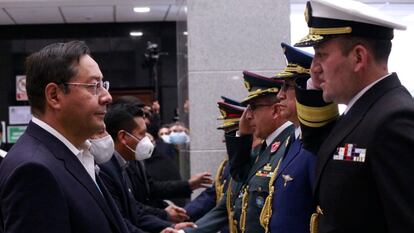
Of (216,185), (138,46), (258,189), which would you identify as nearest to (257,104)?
(258,189)

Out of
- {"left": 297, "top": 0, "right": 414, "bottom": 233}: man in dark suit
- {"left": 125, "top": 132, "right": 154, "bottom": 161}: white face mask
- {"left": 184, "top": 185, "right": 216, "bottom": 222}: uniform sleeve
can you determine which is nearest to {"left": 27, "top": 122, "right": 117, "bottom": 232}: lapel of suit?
{"left": 297, "top": 0, "right": 414, "bottom": 233}: man in dark suit

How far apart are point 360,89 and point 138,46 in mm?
9607

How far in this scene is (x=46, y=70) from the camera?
74.0 inches

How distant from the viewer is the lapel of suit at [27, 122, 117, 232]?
1.80 m

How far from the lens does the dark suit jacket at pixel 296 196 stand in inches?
94.7

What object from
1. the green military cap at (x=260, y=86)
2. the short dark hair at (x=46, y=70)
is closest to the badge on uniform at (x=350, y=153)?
the short dark hair at (x=46, y=70)

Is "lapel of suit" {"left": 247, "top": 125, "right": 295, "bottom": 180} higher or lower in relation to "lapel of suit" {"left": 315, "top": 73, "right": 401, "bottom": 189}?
lower

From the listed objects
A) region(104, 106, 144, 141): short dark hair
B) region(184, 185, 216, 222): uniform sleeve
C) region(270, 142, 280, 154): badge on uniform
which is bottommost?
region(184, 185, 216, 222): uniform sleeve

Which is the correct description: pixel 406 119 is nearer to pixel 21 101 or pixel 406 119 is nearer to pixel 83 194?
pixel 83 194

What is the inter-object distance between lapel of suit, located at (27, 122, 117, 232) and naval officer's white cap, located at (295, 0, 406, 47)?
80cm

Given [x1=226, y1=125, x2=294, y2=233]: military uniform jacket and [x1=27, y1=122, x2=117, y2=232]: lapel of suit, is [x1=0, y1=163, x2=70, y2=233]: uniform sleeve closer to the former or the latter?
[x1=27, y1=122, x2=117, y2=232]: lapel of suit

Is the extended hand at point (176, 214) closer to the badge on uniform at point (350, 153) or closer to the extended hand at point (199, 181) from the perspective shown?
the extended hand at point (199, 181)

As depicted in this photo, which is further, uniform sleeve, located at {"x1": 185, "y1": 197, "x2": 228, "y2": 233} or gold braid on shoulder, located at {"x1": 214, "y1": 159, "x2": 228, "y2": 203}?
gold braid on shoulder, located at {"x1": 214, "y1": 159, "x2": 228, "y2": 203}

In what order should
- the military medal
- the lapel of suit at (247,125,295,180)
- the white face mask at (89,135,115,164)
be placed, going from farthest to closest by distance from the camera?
1. the lapel of suit at (247,125,295,180)
2. the military medal
3. the white face mask at (89,135,115,164)
